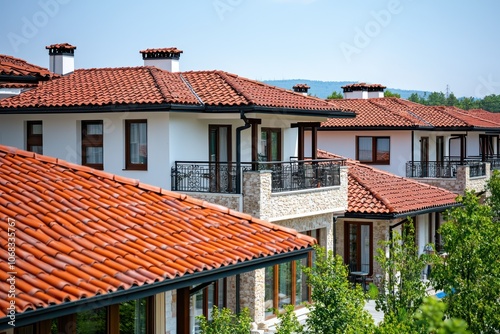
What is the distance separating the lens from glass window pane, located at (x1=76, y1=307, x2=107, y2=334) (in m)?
11.3

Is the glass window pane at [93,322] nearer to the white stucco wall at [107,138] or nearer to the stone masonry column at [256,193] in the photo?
the stone masonry column at [256,193]

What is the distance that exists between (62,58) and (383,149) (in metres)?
16.9

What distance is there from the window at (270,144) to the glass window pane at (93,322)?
13944 millimetres

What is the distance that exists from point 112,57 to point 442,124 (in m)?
15.8

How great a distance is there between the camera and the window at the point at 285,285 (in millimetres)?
22828

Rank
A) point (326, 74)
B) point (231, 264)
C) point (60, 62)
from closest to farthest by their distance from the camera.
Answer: point (231, 264), point (60, 62), point (326, 74)

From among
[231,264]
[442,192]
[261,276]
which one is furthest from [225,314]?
[442,192]

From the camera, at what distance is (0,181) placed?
1210 cm

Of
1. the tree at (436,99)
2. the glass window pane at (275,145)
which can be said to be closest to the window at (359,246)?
the glass window pane at (275,145)

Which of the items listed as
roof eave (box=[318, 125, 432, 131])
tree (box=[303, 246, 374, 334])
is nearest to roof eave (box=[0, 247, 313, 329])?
tree (box=[303, 246, 374, 334])

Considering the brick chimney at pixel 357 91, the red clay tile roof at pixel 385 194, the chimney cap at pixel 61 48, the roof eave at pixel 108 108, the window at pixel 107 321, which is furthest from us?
the brick chimney at pixel 357 91

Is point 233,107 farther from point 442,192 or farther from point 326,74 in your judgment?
point 326,74

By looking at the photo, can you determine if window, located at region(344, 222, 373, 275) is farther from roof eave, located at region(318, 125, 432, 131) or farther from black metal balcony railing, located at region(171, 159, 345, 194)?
roof eave, located at region(318, 125, 432, 131)

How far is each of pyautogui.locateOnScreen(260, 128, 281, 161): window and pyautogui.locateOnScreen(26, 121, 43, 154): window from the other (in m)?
6.55
